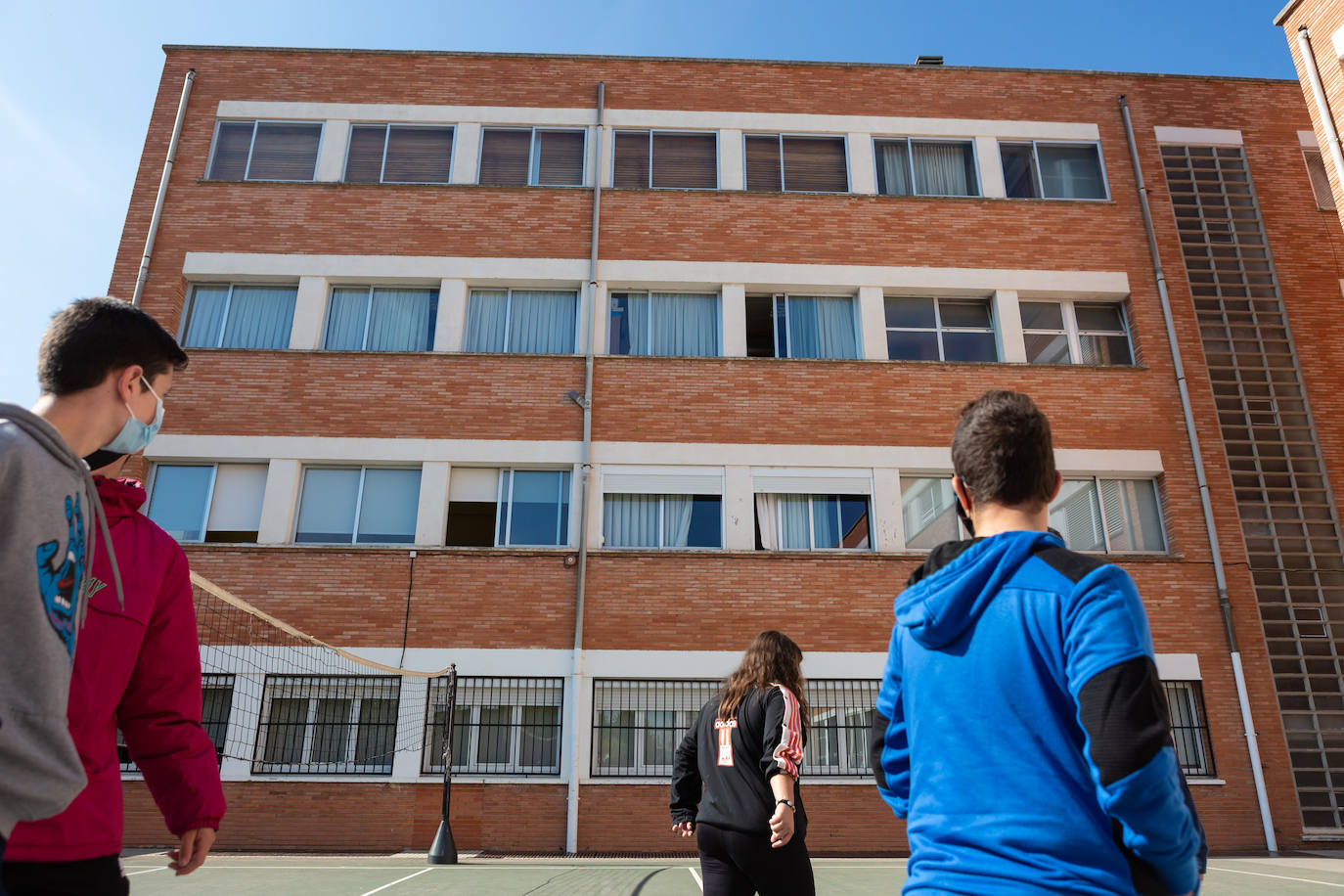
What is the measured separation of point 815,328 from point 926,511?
4070 mm

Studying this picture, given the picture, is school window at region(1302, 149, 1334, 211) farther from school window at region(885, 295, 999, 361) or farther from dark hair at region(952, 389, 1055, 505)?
dark hair at region(952, 389, 1055, 505)

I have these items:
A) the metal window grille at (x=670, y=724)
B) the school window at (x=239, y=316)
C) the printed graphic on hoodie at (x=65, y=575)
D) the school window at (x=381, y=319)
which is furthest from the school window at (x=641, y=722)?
the printed graphic on hoodie at (x=65, y=575)

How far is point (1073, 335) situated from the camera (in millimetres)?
16688

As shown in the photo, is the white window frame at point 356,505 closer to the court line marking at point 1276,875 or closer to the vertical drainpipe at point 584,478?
the vertical drainpipe at point 584,478

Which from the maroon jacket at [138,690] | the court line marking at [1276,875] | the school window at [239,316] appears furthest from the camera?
the school window at [239,316]

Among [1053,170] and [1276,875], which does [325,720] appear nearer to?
[1276,875]

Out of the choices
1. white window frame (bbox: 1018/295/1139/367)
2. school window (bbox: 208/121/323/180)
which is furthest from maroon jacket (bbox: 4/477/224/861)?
school window (bbox: 208/121/323/180)

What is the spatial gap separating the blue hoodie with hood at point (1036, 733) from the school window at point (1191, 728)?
14.3 metres

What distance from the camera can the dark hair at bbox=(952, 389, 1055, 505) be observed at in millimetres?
1970

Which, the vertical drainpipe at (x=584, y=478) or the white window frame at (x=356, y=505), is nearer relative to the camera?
the vertical drainpipe at (x=584, y=478)

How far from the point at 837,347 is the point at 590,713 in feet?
26.7

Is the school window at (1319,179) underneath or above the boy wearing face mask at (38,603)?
above

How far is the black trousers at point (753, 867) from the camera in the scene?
3.77 metres

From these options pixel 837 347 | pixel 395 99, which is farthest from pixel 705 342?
pixel 395 99
